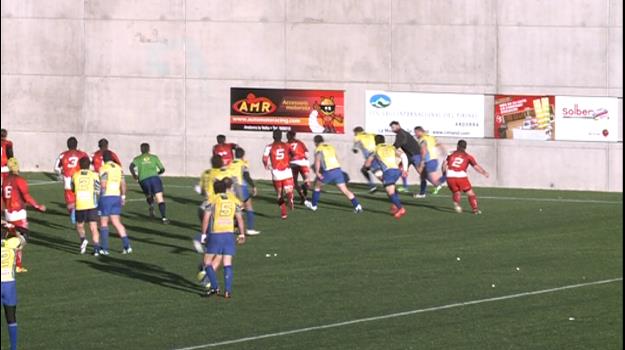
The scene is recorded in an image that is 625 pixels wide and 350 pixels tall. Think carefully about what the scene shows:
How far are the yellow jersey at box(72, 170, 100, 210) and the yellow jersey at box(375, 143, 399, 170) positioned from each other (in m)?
8.48

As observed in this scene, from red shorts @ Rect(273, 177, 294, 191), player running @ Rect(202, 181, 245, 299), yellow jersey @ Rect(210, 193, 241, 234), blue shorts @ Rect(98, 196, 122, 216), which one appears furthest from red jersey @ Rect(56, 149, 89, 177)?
yellow jersey @ Rect(210, 193, 241, 234)

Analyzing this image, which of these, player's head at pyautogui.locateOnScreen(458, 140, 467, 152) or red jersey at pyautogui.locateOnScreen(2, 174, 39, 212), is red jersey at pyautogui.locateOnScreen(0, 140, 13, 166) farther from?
player's head at pyautogui.locateOnScreen(458, 140, 467, 152)

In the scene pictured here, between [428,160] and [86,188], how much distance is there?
13.1 metres

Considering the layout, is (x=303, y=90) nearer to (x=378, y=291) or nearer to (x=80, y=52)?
(x=80, y=52)

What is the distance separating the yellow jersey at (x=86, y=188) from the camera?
29.8 meters

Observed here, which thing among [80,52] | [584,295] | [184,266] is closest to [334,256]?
[184,266]

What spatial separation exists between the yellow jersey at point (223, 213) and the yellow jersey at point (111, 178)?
5.72 meters

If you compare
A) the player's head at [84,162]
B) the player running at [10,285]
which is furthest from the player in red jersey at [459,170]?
the player running at [10,285]

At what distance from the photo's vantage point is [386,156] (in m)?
36.4

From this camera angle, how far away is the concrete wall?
4328 centimetres

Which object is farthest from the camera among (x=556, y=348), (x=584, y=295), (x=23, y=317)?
(x=584, y=295)

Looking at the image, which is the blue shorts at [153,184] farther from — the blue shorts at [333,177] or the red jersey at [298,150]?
the red jersey at [298,150]

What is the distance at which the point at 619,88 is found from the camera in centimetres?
4266

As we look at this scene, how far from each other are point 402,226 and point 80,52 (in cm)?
1566
